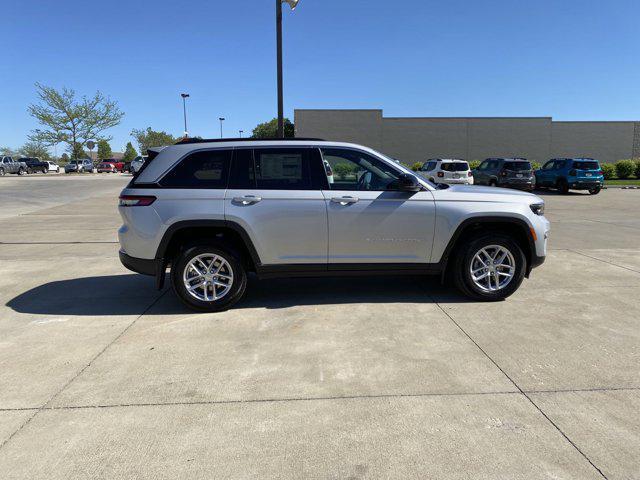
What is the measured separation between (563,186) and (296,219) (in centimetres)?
2082

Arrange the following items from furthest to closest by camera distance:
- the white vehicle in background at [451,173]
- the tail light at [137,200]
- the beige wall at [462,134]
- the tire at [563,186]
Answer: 1. the beige wall at [462,134]
2. the tire at [563,186]
3. the white vehicle in background at [451,173]
4. the tail light at [137,200]

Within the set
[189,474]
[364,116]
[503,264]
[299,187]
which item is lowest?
[189,474]

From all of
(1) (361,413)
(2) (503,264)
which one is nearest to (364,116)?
(2) (503,264)

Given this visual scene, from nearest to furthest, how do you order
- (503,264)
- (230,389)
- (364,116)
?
(230,389) < (503,264) < (364,116)

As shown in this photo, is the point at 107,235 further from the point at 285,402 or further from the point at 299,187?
the point at 285,402

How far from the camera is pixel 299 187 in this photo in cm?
495

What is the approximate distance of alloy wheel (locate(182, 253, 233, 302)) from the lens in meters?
4.89

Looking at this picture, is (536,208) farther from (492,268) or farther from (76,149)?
(76,149)

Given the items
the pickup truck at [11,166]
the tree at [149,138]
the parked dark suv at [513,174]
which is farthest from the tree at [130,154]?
the parked dark suv at [513,174]

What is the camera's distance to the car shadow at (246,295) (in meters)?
5.16

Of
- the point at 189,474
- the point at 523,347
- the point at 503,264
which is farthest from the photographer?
the point at 503,264

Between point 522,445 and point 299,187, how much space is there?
3.23 meters

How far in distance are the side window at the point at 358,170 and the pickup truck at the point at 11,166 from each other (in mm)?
51264

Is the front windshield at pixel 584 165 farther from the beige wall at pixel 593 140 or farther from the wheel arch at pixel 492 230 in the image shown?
the beige wall at pixel 593 140
